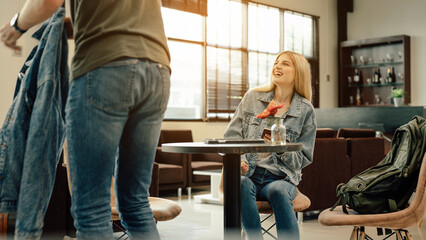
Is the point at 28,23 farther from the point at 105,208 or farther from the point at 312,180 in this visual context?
the point at 312,180

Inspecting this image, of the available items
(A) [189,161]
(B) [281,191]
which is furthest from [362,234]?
(A) [189,161]

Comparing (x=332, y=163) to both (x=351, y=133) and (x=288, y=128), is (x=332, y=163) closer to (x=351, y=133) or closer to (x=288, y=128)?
(x=351, y=133)

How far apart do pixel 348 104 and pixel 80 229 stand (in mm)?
Result: 10053

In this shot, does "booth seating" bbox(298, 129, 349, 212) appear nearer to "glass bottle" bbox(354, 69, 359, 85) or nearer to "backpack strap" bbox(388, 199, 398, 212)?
"backpack strap" bbox(388, 199, 398, 212)

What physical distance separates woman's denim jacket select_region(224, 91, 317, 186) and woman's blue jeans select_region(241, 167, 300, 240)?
0.30ft

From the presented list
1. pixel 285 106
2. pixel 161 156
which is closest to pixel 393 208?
pixel 285 106

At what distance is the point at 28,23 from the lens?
4.68 ft

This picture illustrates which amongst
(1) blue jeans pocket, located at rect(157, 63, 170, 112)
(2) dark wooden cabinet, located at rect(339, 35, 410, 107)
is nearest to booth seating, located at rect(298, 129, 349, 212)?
(1) blue jeans pocket, located at rect(157, 63, 170, 112)

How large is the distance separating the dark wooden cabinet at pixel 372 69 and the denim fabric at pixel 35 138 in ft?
30.6

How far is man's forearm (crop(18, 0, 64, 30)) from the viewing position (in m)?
1.38

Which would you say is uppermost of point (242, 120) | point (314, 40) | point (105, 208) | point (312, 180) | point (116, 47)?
point (314, 40)

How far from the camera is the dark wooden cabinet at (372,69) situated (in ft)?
32.5

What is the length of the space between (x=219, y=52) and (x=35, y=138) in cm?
716

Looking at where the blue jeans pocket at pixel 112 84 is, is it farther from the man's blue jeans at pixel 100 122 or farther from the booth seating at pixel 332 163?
the booth seating at pixel 332 163
